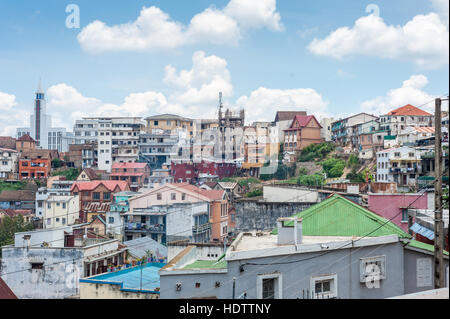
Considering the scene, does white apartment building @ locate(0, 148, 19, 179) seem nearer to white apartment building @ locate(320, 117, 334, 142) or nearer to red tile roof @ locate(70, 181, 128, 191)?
red tile roof @ locate(70, 181, 128, 191)

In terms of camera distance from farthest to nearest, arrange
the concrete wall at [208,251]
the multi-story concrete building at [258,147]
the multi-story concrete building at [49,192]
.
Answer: the multi-story concrete building at [258,147]
the multi-story concrete building at [49,192]
the concrete wall at [208,251]

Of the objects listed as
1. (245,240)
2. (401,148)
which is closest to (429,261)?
(245,240)

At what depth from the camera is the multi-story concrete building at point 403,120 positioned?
37531 millimetres

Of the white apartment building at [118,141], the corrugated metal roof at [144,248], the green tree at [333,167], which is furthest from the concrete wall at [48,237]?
the white apartment building at [118,141]

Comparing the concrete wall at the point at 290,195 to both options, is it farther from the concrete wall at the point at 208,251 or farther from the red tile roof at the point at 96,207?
the red tile roof at the point at 96,207

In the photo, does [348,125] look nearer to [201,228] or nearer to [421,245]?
[201,228]

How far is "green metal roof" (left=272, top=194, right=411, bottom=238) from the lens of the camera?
24.1 feet

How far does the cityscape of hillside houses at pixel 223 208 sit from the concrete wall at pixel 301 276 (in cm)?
2

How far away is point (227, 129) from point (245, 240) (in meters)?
37.3

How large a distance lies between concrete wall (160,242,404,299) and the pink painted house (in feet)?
12.9

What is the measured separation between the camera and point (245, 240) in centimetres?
770

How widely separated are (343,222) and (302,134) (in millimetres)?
36447

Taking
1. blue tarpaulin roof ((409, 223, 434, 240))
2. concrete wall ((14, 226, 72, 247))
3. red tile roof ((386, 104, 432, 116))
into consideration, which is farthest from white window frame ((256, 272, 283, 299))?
red tile roof ((386, 104, 432, 116))
